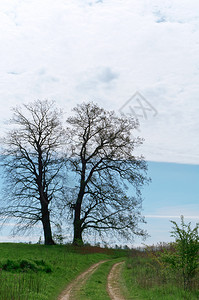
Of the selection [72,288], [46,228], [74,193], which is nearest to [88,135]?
[74,193]

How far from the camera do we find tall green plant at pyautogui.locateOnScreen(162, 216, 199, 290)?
1525cm

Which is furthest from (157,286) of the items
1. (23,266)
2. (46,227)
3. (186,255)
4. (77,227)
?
(46,227)

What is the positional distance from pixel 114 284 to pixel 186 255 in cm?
418

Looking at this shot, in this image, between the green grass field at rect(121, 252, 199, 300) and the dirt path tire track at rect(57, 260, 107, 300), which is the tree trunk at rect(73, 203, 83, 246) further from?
the green grass field at rect(121, 252, 199, 300)

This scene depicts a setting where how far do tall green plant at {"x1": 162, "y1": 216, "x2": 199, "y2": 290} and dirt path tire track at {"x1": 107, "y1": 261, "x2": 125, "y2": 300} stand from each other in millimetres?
2851

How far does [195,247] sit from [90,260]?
12.0m

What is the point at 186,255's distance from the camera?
15289mm

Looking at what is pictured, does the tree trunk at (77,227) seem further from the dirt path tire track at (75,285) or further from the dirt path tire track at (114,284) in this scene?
the dirt path tire track at (75,285)

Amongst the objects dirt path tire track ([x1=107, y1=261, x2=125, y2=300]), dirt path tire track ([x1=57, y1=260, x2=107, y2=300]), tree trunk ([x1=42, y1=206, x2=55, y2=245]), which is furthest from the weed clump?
tree trunk ([x1=42, y1=206, x2=55, y2=245])

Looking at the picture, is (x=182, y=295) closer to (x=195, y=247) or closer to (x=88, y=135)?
(x=195, y=247)

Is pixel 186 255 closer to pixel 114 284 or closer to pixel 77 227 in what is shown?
pixel 114 284

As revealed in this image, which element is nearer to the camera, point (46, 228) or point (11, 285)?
point (11, 285)

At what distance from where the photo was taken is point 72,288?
618 inches

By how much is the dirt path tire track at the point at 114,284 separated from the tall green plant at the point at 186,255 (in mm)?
2851
